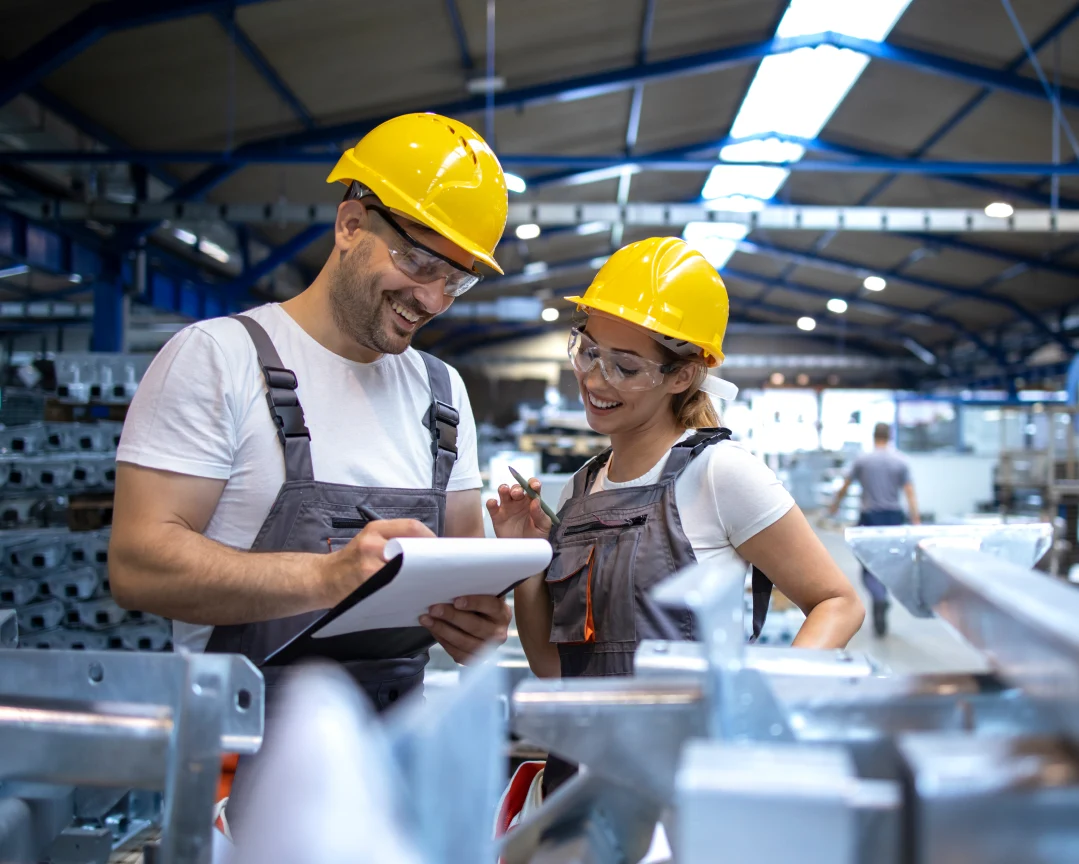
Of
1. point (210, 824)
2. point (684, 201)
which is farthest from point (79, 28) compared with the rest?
point (684, 201)

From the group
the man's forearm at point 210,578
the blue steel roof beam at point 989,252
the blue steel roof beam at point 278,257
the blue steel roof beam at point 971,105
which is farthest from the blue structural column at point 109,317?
the blue steel roof beam at point 989,252

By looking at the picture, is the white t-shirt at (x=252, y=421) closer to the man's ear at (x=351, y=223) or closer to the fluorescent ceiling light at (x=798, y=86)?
the man's ear at (x=351, y=223)

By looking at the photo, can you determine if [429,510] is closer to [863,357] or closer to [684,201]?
[684,201]

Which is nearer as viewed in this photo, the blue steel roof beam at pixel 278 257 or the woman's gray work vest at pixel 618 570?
the woman's gray work vest at pixel 618 570

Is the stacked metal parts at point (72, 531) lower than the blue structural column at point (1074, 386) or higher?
lower

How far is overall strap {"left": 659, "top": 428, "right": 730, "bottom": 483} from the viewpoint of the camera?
1.82m

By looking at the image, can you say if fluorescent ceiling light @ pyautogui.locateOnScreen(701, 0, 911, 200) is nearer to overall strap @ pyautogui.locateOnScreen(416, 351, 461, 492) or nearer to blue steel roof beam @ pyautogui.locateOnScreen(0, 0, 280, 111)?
blue steel roof beam @ pyautogui.locateOnScreen(0, 0, 280, 111)

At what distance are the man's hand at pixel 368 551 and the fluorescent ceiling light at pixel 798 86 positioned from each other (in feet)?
26.2

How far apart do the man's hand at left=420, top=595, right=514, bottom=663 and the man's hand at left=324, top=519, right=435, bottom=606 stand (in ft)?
0.66

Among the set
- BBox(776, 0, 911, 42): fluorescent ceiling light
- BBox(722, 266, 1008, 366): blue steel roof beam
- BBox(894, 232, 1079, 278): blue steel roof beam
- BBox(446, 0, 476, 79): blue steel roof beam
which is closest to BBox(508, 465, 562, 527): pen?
BBox(446, 0, 476, 79): blue steel roof beam

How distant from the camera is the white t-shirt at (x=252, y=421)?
155cm

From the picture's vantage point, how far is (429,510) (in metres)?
1.81

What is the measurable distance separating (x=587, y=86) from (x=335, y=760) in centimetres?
869

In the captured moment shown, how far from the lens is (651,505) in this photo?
180 cm
